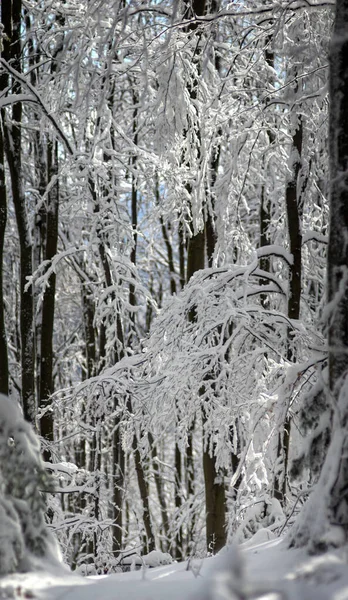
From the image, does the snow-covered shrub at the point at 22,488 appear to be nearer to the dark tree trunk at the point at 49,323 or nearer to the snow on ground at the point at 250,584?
the snow on ground at the point at 250,584

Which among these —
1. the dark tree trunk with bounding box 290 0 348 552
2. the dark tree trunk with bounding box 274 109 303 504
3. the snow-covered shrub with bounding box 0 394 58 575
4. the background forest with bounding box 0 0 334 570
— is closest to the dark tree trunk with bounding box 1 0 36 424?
the background forest with bounding box 0 0 334 570

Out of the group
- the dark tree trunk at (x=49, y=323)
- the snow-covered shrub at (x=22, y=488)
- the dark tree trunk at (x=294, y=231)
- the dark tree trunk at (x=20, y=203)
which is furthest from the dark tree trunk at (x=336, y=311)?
the dark tree trunk at (x=49, y=323)

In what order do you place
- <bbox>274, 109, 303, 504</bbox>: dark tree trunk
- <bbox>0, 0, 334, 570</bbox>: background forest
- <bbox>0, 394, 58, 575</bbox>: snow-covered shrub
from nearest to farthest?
<bbox>0, 394, 58, 575</bbox>: snow-covered shrub → <bbox>0, 0, 334, 570</bbox>: background forest → <bbox>274, 109, 303, 504</bbox>: dark tree trunk

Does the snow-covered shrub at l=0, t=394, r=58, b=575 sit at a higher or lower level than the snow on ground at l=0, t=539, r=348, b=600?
higher

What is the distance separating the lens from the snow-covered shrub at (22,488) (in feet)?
8.39

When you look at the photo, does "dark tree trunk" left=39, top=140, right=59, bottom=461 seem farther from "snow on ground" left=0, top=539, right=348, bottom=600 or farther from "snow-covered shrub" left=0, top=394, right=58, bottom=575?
"snow on ground" left=0, top=539, right=348, bottom=600

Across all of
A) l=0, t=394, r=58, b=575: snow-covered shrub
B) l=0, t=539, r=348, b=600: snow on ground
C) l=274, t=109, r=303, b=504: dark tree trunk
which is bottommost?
l=0, t=539, r=348, b=600: snow on ground

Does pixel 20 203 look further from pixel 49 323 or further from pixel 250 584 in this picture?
pixel 250 584

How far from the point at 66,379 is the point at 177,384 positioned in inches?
448

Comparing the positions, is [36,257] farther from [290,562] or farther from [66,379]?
[290,562]

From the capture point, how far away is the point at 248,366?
616cm

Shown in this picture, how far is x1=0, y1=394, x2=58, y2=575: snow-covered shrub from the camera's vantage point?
256 centimetres

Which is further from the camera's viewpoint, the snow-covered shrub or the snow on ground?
the snow-covered shrub

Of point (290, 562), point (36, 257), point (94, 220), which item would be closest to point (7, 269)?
point (36, 257)
